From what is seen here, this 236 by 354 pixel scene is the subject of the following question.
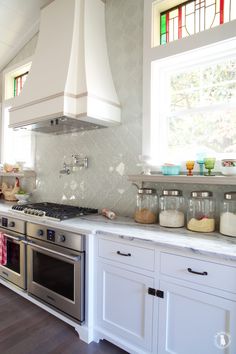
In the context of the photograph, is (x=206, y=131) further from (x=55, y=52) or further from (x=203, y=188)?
(x=55, y=52)

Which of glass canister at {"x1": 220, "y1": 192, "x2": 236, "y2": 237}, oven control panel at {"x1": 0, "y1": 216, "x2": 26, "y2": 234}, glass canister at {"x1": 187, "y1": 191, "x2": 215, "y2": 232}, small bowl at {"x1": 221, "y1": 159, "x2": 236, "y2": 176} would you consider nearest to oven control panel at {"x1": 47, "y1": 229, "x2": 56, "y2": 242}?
oven control panel at {"x1": 0, "y1": 216, "x2": 26, "y2": 234}

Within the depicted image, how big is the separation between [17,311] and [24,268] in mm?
376

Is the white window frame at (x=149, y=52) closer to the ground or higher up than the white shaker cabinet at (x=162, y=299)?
higher up

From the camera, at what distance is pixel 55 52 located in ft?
7.60

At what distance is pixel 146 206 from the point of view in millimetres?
2154

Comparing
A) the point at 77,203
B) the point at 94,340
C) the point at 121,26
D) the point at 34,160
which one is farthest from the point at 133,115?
the point at 94,340

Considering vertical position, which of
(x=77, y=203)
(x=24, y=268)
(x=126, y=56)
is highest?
(x=126, y=56)

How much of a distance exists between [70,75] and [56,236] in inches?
54.8

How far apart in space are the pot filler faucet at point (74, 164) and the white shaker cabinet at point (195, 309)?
1494 mm

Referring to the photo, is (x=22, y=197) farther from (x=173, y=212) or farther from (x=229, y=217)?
(x=229, y=217)

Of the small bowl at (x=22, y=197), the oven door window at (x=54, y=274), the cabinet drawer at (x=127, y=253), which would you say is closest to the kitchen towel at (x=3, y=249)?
the oven door window at (x=54, y=274)

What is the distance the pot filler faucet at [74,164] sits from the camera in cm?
268

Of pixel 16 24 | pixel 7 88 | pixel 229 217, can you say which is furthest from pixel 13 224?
pixel 16 24

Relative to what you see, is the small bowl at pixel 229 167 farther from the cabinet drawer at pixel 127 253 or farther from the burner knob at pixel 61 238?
the burner knob at pixel 61 238
